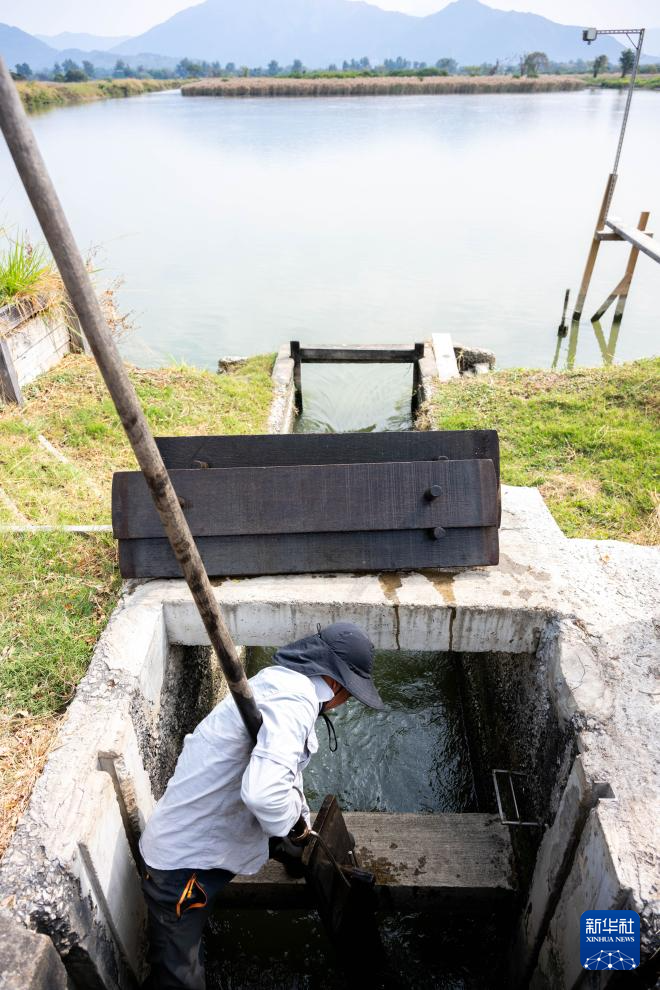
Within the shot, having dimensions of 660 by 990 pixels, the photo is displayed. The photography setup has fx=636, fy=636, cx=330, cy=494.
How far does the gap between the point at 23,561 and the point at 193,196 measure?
2161 centimetres

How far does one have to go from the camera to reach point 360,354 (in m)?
9.78

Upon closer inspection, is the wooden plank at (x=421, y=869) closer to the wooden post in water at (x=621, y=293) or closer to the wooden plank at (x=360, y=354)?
the wooden plank at (x=360, y=354)

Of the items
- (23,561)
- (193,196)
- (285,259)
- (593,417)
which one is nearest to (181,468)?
(23,561)

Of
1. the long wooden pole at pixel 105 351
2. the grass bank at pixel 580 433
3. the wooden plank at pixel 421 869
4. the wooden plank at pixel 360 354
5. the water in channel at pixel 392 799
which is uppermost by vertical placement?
the long wooden pole at pixel 105 351

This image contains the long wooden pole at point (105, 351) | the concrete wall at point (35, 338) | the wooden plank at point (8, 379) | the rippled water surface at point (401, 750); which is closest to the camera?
the long wooden pole at point (105, 351)

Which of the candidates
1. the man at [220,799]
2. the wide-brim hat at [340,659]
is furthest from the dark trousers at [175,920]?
the wide-brim hat at [340,659]

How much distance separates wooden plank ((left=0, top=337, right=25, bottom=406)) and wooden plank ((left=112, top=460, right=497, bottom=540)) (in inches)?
145

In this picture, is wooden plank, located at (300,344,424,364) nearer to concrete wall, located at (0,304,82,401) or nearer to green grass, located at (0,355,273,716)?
green grass, located at (0,355,273,716)

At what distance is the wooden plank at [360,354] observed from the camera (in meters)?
9.74

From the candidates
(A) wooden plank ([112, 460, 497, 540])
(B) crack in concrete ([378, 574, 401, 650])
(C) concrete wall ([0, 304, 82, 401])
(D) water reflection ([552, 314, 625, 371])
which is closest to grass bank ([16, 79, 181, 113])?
(D) water reflection ([552, 314, 625, 371])

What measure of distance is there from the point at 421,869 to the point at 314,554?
183cm

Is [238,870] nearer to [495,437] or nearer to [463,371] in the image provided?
[495,437]

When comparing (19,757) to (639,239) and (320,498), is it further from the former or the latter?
(639,239)

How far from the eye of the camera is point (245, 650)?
17.6ft
